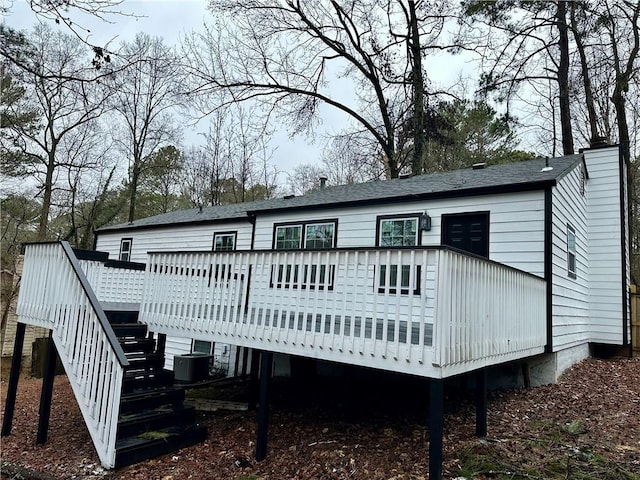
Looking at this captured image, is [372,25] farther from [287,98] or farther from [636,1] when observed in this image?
[636,1]

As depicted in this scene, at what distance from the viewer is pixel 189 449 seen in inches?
209

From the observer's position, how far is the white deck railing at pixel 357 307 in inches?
155

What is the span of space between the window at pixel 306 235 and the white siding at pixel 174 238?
139 centimetres

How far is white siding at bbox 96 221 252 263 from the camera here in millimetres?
11672

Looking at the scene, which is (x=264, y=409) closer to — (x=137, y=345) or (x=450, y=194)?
(x=137, y=345)

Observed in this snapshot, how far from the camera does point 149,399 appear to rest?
5.48 metres

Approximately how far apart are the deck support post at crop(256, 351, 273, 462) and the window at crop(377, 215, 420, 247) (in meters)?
3.79

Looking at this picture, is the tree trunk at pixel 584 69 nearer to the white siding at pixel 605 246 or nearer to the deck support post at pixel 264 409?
the white siding at pixel 605 246

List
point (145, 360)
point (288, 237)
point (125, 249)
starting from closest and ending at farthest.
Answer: point (145, 360) < point (288, 237) < point (125, 249)

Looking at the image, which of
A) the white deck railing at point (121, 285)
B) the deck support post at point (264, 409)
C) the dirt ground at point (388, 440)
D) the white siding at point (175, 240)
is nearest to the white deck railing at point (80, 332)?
the dirt ground at point (388, 440)

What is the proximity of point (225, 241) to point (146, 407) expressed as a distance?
6933mm

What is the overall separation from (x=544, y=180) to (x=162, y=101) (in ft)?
64.7

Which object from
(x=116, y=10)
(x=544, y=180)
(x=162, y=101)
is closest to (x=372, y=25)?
(x=162, y=101)

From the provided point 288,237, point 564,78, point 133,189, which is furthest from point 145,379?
point 133,189
